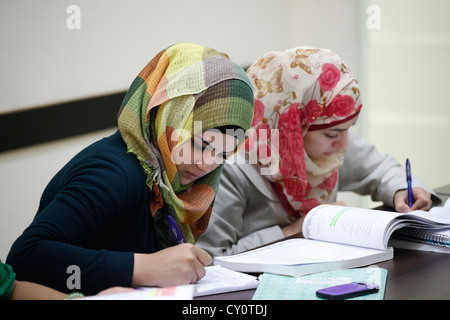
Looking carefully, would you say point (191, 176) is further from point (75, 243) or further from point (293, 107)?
point (293, 107)

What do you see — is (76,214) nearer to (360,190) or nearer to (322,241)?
(322,241)

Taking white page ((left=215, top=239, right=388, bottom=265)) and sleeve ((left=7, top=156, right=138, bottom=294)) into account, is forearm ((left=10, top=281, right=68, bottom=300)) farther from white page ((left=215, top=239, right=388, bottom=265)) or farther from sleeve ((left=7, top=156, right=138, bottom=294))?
white page ((left=215, top=239, right=388, bottom=265))

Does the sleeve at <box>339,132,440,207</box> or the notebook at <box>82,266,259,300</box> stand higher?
the notebook at <box>82,266,259,300</box>

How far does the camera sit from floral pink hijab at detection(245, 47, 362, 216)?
1.74 meters

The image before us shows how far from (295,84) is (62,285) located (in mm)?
1048

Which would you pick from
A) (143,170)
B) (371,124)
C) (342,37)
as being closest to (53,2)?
(143,170)

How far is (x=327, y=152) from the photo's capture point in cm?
184

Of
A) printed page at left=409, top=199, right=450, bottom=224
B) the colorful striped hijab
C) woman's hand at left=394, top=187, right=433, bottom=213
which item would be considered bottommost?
woman's hand at left=394, top=187, right=433, bottom=213

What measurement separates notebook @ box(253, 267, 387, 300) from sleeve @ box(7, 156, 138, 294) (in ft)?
0.87

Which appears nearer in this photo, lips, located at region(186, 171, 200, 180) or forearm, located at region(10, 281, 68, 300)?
forearm, located at region(10, 281, 68, 300)

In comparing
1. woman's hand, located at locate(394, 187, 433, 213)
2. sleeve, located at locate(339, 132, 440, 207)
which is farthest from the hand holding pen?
sleeve, located at locate(339, 132, 440, 207)

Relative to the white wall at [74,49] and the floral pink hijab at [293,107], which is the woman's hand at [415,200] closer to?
the floral pink hijab at [293,107]

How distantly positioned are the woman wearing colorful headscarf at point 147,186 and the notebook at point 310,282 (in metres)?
0.13

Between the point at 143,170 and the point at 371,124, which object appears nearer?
the point at 143,170
